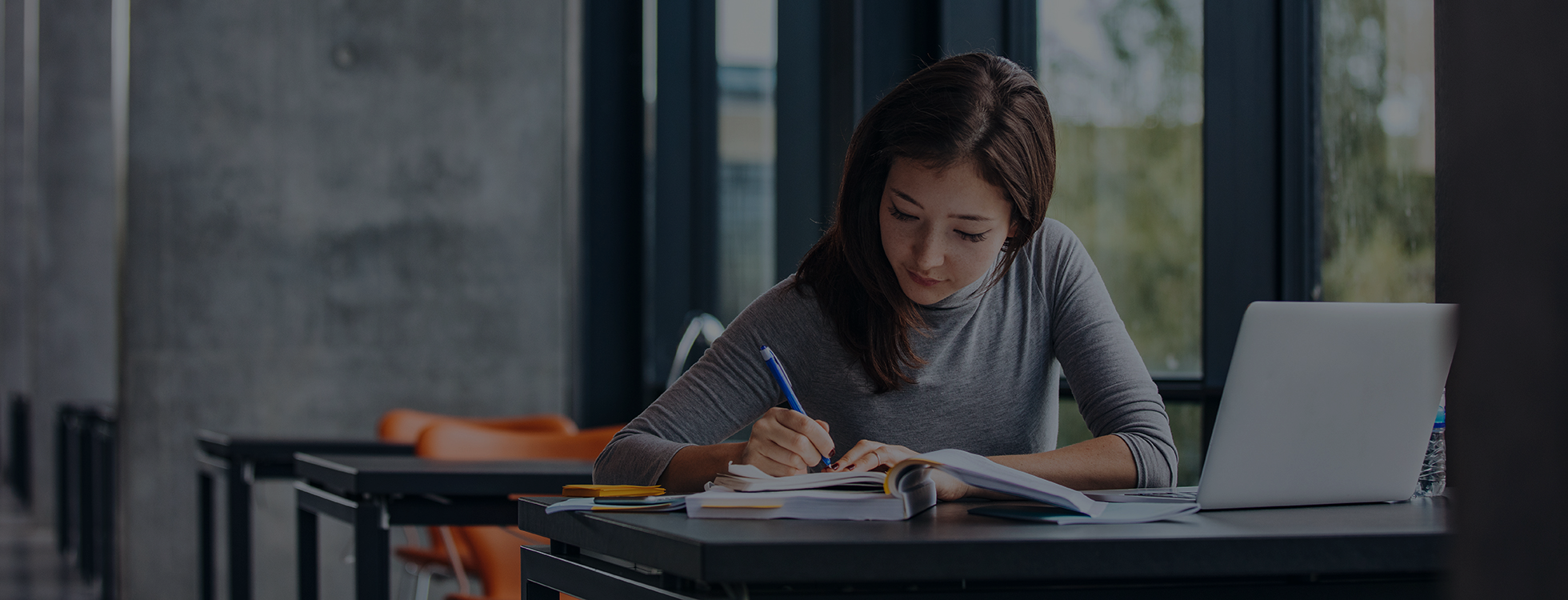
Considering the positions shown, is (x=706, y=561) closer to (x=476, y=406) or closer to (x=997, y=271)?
(x=997, y=271)

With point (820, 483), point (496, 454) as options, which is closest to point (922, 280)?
point (820, 483)

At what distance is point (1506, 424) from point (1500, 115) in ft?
0.28

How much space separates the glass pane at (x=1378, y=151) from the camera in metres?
2.10

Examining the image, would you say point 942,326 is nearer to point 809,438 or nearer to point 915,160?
point 915,160

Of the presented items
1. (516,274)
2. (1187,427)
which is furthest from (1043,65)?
(516,274)

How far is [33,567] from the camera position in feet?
19.8

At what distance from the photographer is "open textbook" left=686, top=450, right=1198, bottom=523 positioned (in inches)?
40.5

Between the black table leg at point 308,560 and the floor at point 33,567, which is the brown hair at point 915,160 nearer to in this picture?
the black table leg at point 308,560

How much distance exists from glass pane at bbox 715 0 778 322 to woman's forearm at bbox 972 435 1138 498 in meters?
2.53

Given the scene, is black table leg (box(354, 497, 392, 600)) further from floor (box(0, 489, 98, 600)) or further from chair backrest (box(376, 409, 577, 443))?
floor (box(0, 489, 98, 600))

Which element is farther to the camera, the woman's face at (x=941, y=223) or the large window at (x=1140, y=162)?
the large window at (x=1140, y=162)

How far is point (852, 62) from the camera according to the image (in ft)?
10.6

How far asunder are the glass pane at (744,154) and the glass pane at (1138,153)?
1220 millimetres

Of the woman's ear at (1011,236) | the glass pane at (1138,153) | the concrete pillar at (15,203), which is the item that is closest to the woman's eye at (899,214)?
the woman's ear at (1011,236)
